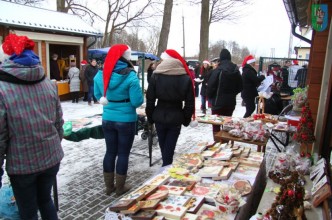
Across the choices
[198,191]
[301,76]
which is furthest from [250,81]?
[198,191]

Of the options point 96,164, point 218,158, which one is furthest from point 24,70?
point 96,164

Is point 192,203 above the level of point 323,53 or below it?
below

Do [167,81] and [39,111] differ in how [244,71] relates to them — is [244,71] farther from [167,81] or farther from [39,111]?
[39,111]

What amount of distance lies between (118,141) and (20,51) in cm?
180

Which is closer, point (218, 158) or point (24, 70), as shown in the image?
point (24, 70)

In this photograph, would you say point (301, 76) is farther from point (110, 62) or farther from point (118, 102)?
point (110, 62)

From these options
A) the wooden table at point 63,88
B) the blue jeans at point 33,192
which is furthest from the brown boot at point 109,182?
the wooden table at point 63,88

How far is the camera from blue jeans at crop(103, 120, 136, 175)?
3615mm

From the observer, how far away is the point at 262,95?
6.80 m

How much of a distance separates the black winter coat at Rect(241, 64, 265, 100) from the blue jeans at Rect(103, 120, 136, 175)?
390cm

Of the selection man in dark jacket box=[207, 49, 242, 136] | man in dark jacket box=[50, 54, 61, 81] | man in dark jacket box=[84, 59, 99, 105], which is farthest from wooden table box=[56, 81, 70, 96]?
man in dark jacket box=[207, 49, 242, 136]

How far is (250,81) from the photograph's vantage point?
6891mm

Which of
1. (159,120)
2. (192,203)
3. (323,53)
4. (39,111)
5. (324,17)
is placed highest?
(324,17)

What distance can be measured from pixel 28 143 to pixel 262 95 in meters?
5.63
